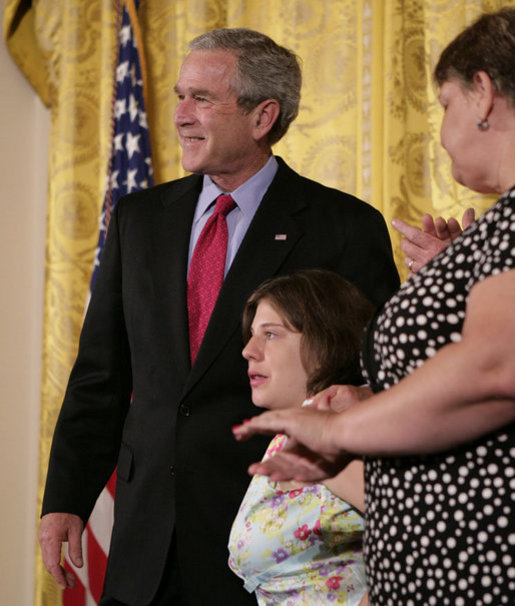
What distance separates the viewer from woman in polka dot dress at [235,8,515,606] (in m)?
1.13

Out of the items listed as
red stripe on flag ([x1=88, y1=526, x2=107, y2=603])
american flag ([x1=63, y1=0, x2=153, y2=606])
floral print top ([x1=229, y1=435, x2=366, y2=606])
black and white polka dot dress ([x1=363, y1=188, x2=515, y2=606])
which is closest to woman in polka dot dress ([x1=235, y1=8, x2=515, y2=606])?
black and white polka dot dress ([x1=363, y1=188, x2=515, y2=606])

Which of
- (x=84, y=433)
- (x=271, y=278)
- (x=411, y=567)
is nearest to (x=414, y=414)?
(x=411, y=567)

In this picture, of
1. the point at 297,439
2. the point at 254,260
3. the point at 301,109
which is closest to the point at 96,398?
the point at 254,260

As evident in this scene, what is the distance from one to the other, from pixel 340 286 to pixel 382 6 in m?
1.94

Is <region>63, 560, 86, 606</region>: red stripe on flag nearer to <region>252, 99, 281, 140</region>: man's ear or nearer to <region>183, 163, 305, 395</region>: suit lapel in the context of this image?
<region>183, 163, 305, 395</region>: suit lapel

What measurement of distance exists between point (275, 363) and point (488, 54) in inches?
30.3

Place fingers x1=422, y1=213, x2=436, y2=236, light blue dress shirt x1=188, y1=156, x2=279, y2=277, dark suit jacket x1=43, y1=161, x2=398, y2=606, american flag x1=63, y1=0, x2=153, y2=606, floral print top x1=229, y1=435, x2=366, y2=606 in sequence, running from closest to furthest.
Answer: floral print top x1=229, y1=435, x2=366, y2=606 < fingers x1=422, y1=213, x2=436, y2=236 < dark suit jacket x1=43, y1=161, x2=398, y2=606 < light blue dress shirt x1=188, y1=156, x2=279, y2=277 < american flag x1=63, y1=0, x2=153, y2=606

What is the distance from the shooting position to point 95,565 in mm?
3949

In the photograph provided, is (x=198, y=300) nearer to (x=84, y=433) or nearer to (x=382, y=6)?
(x=84, y=433)

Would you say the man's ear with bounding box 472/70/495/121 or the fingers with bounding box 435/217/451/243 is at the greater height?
the man's ear with bounding box 472/70/495/121

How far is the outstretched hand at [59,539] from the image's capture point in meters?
2.23

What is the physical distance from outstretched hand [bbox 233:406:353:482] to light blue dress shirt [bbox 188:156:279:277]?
106 cm

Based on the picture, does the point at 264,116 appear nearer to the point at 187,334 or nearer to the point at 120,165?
the point at 187,334

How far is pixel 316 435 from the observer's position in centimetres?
120
